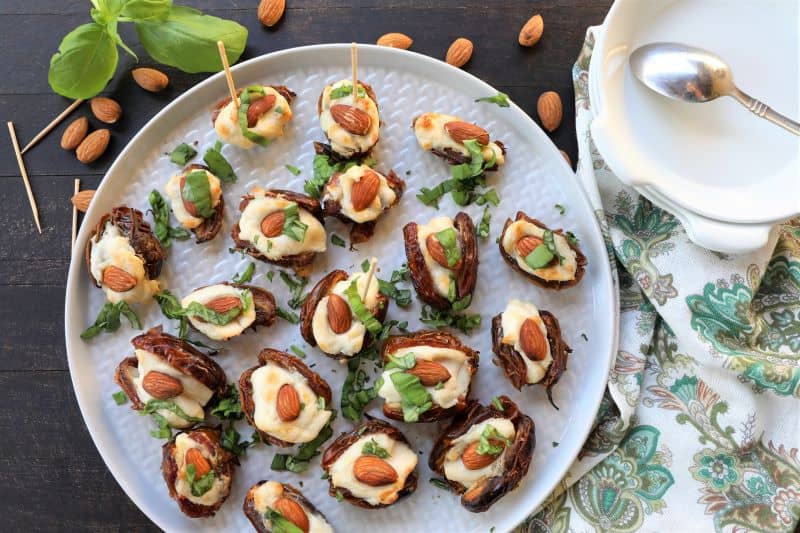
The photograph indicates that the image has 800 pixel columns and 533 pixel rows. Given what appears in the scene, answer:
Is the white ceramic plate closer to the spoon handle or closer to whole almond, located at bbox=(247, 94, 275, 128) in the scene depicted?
whole almond, located at bbox=(247, 94, 275, 128)

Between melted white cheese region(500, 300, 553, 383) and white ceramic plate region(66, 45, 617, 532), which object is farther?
white ceramic plate region(66, 45, 617, 532)

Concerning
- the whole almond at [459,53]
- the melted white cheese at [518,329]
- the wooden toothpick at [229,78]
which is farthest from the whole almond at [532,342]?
the wooden toothpick at [229,78]

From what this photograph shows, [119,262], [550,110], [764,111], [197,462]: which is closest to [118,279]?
[119,262]

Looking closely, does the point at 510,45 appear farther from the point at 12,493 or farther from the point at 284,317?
the point at 12,493

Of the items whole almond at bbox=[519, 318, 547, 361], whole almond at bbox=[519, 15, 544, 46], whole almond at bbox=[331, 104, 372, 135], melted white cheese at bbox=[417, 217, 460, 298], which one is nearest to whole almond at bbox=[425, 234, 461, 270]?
melted white cheese at bbox=[417, 217, 460, 298]

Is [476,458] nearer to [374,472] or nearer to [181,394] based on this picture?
[374,472]
